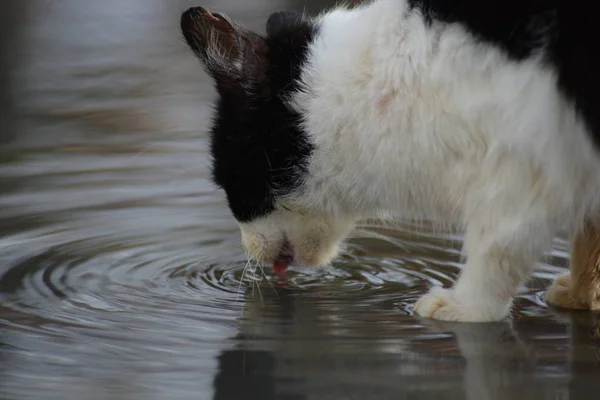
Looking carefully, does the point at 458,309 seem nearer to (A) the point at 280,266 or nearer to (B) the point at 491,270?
(B) the point at 491,270

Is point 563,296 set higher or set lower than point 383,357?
higher

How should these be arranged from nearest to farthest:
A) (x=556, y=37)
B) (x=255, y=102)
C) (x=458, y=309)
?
(x=556, y=37)
(x=458, y=309)
(x=255, y=102)

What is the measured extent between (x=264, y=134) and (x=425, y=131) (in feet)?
1.83

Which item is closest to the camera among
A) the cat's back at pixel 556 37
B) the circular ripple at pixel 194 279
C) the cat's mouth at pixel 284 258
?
the cat's back at pixel 556 37

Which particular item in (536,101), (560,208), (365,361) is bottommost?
(365,361)

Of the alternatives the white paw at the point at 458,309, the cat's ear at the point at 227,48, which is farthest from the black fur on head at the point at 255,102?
the white paw at the point at 458,309

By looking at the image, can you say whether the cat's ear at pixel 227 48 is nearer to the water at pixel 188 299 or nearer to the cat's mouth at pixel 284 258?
the cat's mouth at pixel 284 258

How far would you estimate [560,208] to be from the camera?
3.05 meters

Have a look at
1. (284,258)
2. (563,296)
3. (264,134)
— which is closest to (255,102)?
(264,134)

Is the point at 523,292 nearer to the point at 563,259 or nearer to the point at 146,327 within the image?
the point at 563,259

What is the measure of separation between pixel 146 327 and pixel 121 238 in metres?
0.96

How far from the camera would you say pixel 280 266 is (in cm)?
373

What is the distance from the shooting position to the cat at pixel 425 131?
2977mm

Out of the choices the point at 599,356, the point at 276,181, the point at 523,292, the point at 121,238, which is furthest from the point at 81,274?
the point at 599,356
